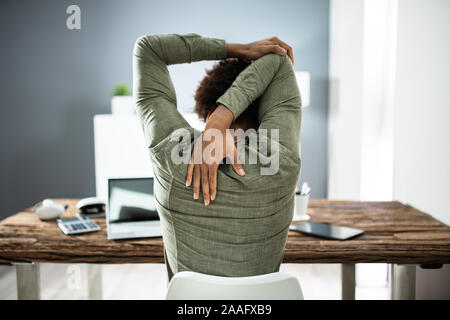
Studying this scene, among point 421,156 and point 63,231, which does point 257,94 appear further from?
point 421,156

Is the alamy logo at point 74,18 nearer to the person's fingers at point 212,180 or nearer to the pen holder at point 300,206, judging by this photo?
the pen holder at point 300,206

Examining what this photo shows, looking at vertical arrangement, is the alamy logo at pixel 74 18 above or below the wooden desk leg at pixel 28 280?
above

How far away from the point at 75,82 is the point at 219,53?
9.82ft

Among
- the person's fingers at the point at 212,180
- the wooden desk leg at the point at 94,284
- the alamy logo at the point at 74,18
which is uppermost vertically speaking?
the alamy logo at the point at 74,18

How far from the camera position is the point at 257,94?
842 mm

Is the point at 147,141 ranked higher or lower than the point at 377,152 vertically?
higher

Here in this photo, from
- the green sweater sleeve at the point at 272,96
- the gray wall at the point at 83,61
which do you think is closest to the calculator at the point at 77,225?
the green sweater sleeve at the point at 272,96

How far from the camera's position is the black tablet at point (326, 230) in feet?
4.24

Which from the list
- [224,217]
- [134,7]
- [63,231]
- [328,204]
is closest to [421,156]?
[328,204]

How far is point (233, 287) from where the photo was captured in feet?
2.40

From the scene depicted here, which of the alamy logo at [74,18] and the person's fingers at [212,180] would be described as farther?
the alamy logo at [74,18]

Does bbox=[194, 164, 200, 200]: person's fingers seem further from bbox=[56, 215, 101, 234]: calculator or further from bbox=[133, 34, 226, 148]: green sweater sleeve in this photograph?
bbox=[56, 215, 101, 234]: calculator

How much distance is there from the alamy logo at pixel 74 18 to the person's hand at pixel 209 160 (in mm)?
3273

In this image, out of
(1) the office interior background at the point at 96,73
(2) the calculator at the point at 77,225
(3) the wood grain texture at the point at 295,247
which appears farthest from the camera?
(1) the office interior background at the point at 96,73
